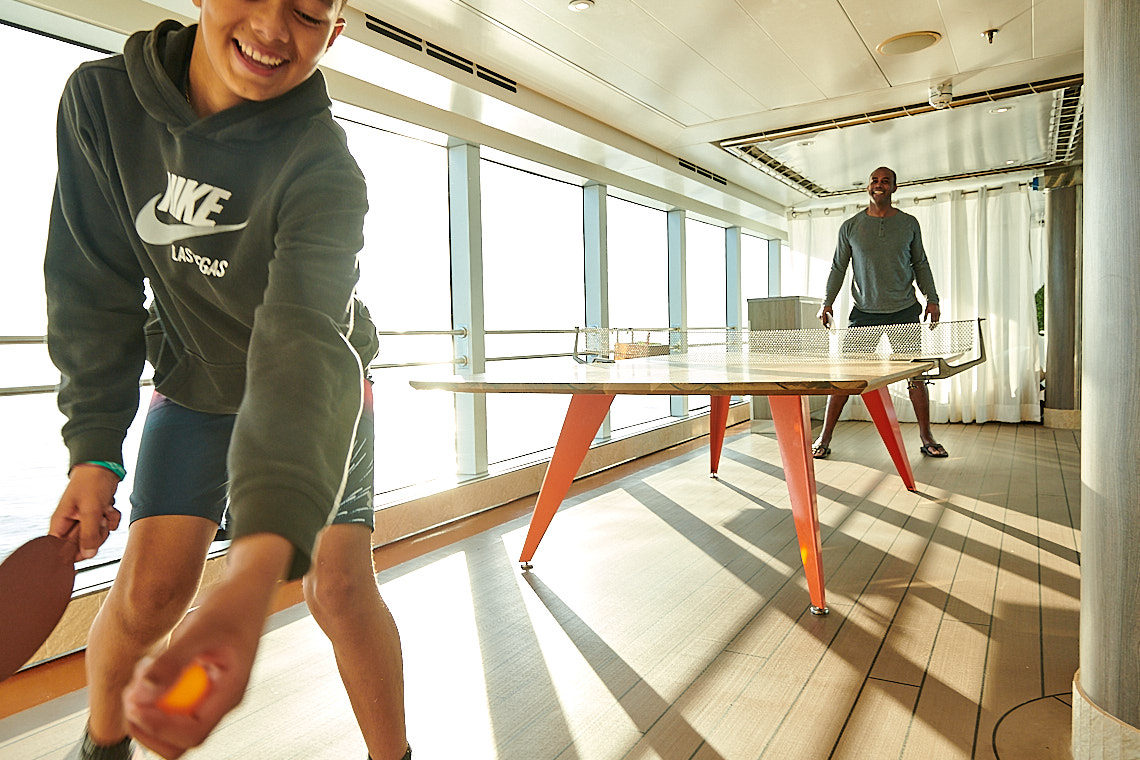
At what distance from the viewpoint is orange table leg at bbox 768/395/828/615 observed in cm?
231

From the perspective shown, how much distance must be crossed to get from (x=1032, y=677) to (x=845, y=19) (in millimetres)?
2841

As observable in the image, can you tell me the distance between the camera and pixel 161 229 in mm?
817

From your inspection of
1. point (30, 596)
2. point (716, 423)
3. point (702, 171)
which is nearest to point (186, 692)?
point (30, 596)

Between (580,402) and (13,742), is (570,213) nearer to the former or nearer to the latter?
(580,402)

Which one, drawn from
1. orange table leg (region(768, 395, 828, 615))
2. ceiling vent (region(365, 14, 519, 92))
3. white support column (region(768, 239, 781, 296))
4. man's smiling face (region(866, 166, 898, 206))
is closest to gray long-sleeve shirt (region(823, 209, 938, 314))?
man's smiling face (region(866, 166, 898, 206))

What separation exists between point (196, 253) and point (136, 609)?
1.48 ft

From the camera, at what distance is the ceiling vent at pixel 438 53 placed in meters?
3.18

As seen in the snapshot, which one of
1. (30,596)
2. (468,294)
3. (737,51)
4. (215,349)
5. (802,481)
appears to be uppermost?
(737,51)

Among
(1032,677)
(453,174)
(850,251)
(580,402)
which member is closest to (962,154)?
(850,251)

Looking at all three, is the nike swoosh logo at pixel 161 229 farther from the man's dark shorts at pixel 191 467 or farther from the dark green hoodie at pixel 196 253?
the man's dark shorts at pixel 191 467

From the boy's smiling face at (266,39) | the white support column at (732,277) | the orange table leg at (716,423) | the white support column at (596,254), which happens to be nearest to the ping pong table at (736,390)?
the orange table leg at (716,423)

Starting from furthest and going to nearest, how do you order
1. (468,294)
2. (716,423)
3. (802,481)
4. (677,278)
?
(677,278) → (716,423) → (468,294) → (802,481)

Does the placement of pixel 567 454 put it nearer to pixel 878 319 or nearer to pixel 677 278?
pixel 878 319

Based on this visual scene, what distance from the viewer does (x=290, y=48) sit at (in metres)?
0.65
